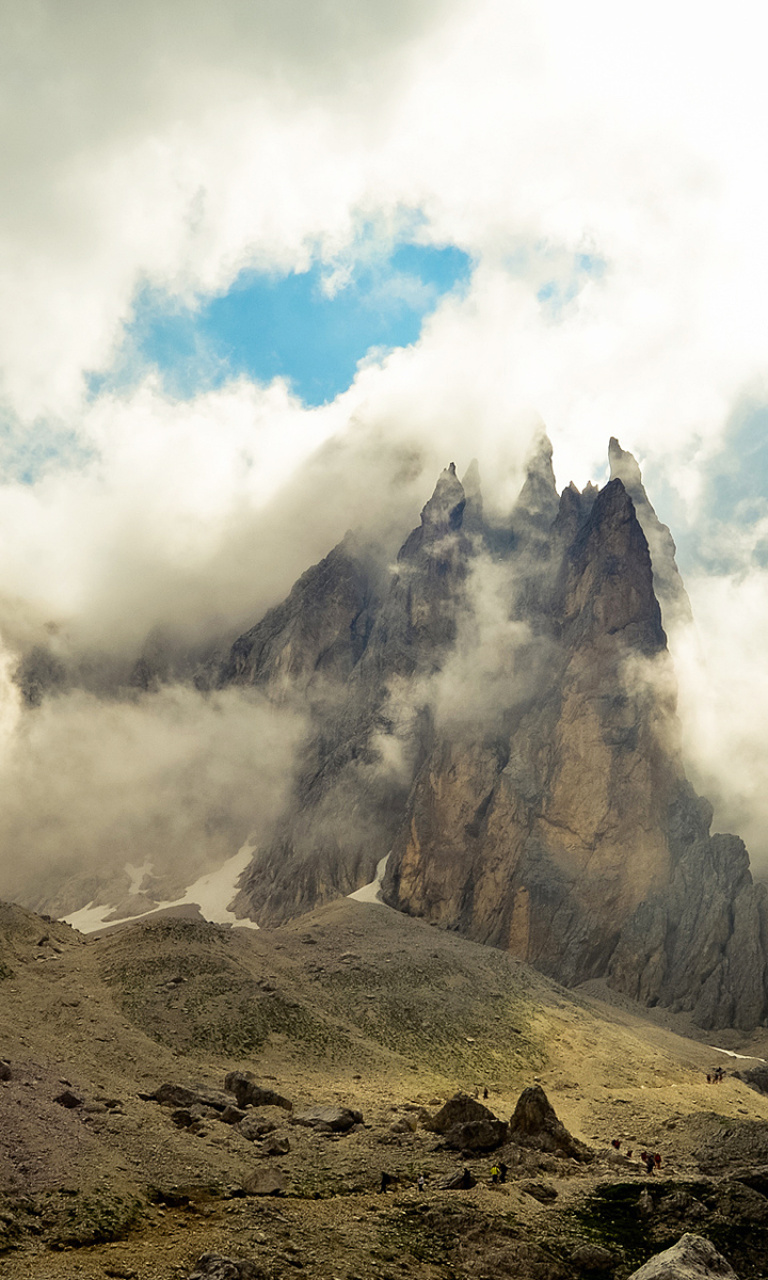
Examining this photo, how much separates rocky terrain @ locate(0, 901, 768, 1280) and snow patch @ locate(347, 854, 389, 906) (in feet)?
210

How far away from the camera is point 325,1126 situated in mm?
40156

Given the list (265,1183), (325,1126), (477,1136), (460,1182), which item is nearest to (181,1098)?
(325,1126)

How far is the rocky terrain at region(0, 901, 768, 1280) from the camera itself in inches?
1031

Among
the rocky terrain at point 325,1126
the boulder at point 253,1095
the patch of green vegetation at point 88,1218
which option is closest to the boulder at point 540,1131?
the rocky terrain at point 325,1126

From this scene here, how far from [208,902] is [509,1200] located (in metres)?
164

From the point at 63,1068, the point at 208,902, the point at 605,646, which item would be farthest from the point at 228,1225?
the point at 208,902

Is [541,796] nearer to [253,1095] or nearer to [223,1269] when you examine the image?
[253,1095]

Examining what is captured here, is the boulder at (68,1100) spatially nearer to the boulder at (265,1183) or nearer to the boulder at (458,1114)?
the boulder at (265,1183)

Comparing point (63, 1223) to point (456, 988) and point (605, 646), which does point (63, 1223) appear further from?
point (605, 646)

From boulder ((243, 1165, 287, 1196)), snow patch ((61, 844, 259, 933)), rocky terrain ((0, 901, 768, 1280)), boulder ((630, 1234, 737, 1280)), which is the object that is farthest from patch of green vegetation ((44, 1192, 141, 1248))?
snow patch ((61, 844, 259, 933))

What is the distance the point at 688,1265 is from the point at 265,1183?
50.7 ft

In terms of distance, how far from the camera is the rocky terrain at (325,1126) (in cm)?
2619

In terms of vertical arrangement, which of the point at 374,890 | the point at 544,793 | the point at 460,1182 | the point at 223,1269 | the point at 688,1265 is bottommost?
the point at 223,1269

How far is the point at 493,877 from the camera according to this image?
144 metres
